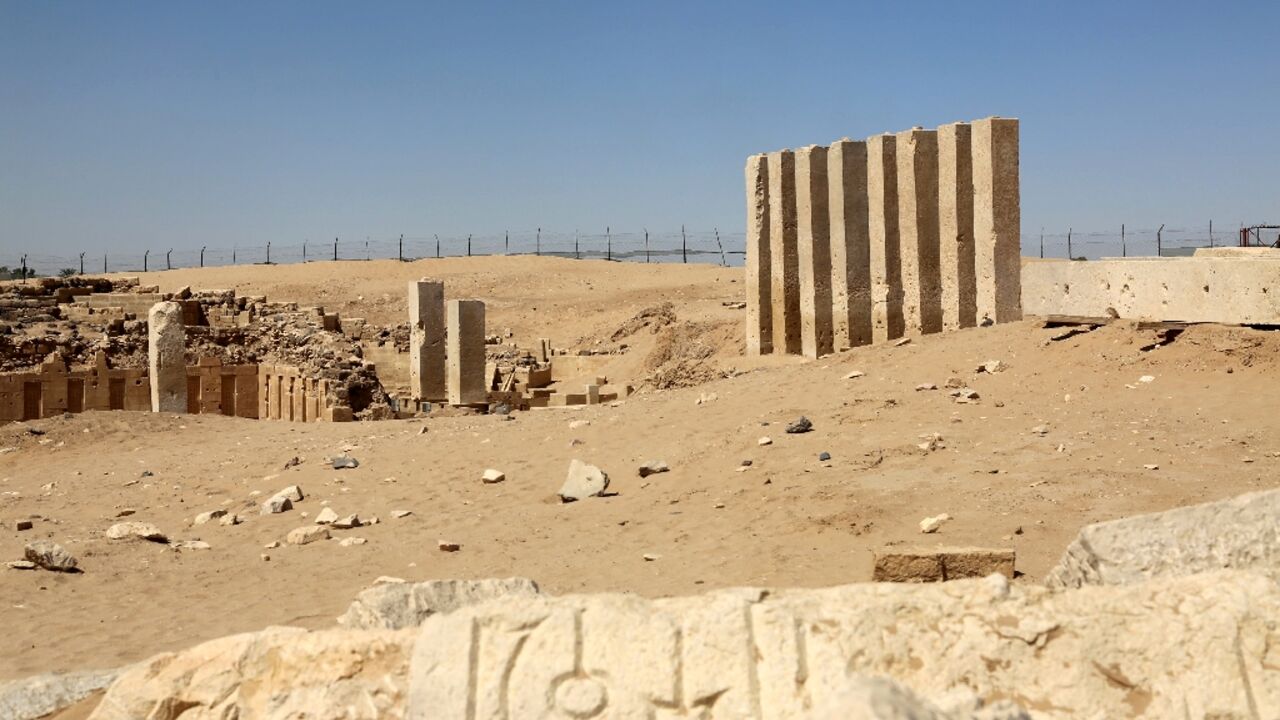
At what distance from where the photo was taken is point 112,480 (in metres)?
14.5

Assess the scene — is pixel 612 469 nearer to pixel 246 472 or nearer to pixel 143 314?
pixel 246 472

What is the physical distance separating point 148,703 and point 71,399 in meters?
17.6

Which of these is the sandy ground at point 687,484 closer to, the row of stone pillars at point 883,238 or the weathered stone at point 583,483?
the weathered stone at point 583,483

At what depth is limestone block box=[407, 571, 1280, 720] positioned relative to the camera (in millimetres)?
3846

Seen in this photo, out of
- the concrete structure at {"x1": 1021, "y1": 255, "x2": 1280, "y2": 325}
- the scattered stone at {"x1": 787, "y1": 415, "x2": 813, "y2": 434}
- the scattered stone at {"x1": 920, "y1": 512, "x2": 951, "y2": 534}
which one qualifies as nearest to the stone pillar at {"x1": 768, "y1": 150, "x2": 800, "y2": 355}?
the concrete structure at {"x1": 1021, "y1": 255, "x2": 1280, "y2": 325}

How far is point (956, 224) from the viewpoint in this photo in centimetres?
1592

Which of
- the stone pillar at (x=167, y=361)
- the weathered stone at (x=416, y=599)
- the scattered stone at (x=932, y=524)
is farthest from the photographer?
the stone pillar at (x=167, y=361)

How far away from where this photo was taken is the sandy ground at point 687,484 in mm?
8586

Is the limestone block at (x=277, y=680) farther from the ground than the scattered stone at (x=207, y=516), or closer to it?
farther from the ground

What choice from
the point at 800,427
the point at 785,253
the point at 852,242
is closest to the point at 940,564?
the point at 800,427

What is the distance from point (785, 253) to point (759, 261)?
71 centimetres

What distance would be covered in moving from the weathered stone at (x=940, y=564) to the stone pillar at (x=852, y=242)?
36.2 feet

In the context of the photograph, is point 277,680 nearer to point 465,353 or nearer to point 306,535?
point 306,535

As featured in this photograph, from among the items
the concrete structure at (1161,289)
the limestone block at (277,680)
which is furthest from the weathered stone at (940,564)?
the concrete structure at (1161,289)
